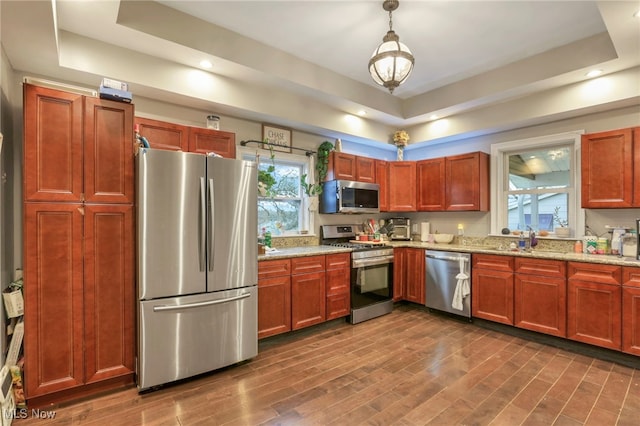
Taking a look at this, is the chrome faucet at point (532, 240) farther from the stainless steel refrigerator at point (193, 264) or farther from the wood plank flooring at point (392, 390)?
the stainless steel refrigerator at point (193, 264)

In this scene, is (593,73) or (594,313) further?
(593,73)

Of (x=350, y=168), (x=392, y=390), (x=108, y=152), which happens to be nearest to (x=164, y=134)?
(x=108, y=152)

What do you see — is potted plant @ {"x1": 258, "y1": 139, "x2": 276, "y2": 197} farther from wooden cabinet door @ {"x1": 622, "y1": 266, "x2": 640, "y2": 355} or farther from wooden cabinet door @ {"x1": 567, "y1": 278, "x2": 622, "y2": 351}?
wooden cabinet door @ {"x1": 622, "y1": 266, "x2": 640, "y2": 355}

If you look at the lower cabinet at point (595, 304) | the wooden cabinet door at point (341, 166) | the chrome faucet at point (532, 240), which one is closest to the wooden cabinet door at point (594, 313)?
the lower cabinet at point (595, 304)

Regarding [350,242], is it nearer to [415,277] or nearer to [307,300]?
[415,277]

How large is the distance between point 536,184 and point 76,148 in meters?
4.95

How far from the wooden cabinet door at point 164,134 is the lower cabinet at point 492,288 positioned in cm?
353

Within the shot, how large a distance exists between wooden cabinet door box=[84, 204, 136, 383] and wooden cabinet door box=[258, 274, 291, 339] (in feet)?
3.69

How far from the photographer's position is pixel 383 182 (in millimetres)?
4863

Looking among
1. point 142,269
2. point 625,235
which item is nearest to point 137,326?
point 142,269

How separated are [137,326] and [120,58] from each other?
88.9 inches

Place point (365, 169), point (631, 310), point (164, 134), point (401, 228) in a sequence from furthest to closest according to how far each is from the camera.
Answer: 1. point (401, 228)
2. point (365, 169)
3. point (164, 134)
4. point (631, 310)

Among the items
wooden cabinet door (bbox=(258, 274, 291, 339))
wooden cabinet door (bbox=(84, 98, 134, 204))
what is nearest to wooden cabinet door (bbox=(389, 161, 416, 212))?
wooden cabinet door (bbox=(258, 274, 291, 339))

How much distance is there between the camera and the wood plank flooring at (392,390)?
2.07 metres
